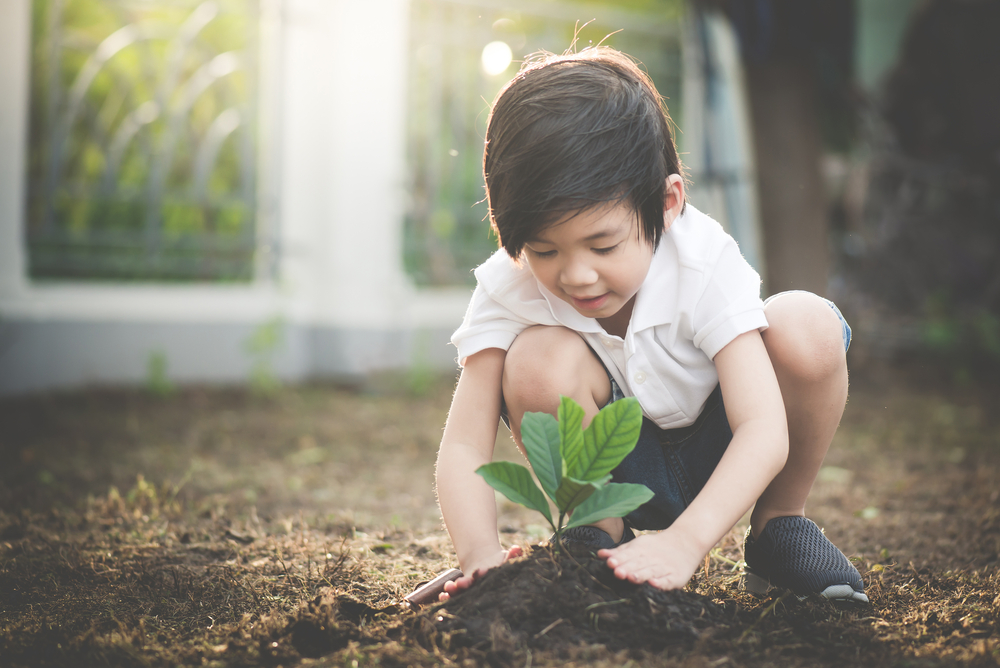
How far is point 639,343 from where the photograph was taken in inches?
59.3

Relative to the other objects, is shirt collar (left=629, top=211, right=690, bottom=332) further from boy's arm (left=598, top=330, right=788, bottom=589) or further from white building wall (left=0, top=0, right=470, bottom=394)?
white building wall (left=0, top=0, right=470, bottom=394)

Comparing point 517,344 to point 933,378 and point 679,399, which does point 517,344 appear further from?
point 933,378

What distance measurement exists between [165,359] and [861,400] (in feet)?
13.3

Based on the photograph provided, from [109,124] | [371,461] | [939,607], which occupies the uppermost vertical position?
[109,124]

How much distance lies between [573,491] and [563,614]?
19cm

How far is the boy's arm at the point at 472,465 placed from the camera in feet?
4.84

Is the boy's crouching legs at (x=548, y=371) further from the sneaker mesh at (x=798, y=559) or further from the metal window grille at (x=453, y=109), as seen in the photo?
the metal window grille at (x=453, y=109)

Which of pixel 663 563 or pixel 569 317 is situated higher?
pixel 569 317

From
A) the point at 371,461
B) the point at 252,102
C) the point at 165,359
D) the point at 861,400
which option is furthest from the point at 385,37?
the point at 861,400

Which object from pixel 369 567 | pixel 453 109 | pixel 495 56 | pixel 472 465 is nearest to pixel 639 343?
pixel 472 465

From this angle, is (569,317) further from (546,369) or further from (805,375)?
(805,375)

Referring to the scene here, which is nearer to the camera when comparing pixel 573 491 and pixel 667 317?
pixel 573 491

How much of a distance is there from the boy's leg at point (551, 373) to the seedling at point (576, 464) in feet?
0.53

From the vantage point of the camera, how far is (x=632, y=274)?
144 cm
